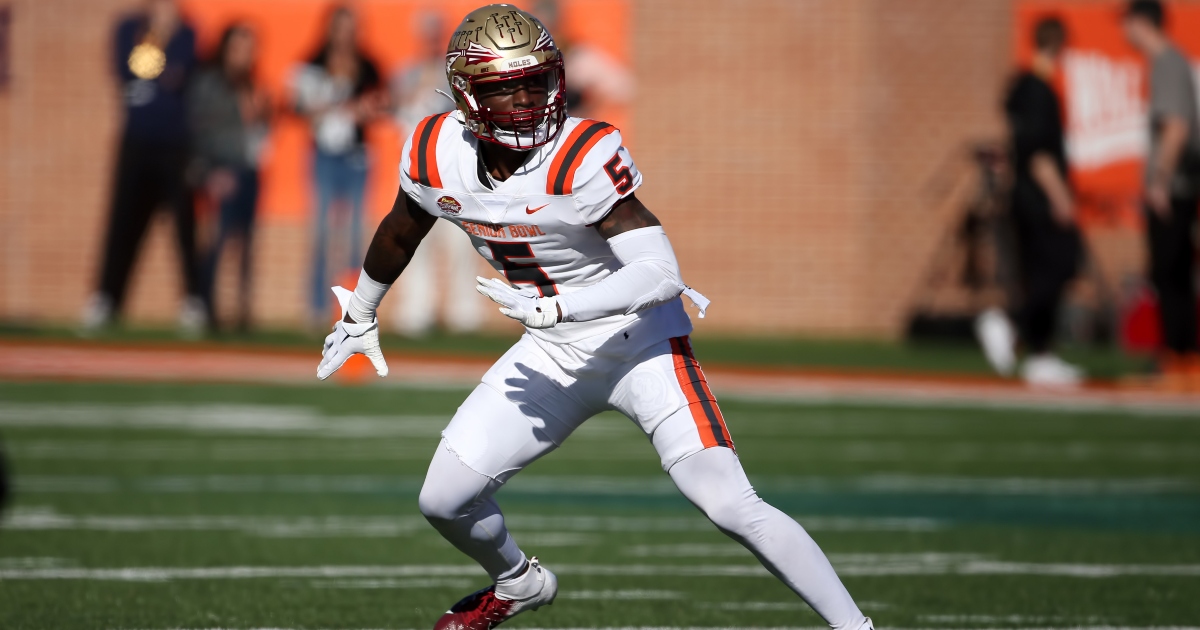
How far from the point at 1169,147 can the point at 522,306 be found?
9315 millimetres

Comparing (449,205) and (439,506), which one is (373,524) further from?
(449,205)

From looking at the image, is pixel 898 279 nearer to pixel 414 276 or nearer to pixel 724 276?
pixel 724 276

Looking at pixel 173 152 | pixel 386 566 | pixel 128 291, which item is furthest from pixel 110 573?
pixel 128 291

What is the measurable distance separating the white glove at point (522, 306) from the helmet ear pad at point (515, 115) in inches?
20.3

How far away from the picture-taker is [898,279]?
1980cm

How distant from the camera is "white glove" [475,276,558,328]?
4.40 metres

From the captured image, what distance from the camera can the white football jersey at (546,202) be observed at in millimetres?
4715

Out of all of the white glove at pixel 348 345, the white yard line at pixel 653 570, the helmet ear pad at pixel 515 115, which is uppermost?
the helmet ear pad at pixel 515 115

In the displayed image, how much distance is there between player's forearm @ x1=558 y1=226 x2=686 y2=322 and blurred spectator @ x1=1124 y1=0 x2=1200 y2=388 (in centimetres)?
889

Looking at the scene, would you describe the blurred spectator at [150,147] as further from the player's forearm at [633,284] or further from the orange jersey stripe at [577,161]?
the player's forearm at [633,284]

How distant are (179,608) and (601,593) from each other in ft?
4.73

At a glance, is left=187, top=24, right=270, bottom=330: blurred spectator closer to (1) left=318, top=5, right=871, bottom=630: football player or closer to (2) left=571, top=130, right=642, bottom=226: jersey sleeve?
(1) left=318, top=5, right=871, bottom=630: football player

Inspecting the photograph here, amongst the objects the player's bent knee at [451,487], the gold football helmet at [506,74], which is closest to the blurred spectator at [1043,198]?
the gold football helmet at [506,74]

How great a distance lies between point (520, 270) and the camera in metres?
4.96
